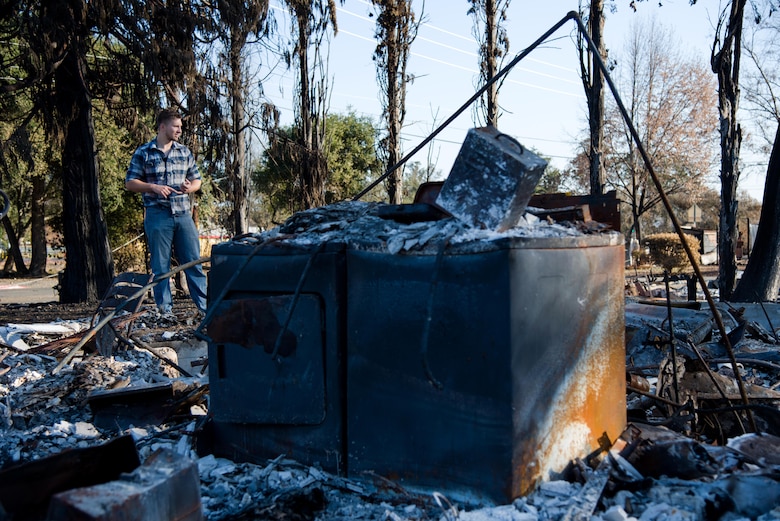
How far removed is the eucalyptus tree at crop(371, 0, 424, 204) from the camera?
44.5ft

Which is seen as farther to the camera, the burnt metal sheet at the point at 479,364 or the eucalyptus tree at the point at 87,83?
the eucalyptus tree at the point at 87,83

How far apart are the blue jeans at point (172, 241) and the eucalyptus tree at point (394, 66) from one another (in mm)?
8125

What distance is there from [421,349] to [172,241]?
377cm

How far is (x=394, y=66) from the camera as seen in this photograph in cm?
1378

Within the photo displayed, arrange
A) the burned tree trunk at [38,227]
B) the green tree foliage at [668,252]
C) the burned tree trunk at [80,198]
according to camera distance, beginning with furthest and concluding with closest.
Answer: the burned tree trunk at [38,227]
the green tree foliage at [668,252]
the burned tree trunk at [80,198]

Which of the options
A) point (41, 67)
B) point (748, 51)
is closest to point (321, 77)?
point (41, 67)

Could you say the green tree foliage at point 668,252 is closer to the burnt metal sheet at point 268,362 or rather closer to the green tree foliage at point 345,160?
the green tree foliage at point 345,160

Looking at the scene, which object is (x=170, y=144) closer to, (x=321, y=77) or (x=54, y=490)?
(x=54, y=490)

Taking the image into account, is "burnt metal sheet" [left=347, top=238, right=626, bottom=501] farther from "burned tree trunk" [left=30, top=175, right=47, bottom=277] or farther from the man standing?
"burned tree trunk" [left=30, top=175, right=47, bottom=277]

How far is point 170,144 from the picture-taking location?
5395 mm

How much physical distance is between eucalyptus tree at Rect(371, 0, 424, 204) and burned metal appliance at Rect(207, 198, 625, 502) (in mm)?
10731

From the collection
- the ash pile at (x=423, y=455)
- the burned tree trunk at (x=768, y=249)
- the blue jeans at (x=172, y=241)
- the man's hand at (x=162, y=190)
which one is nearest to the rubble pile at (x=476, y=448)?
the ash pile at (x=423, y=455)

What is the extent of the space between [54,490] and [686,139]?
95.5ft

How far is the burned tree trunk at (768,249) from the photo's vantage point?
992 cm
